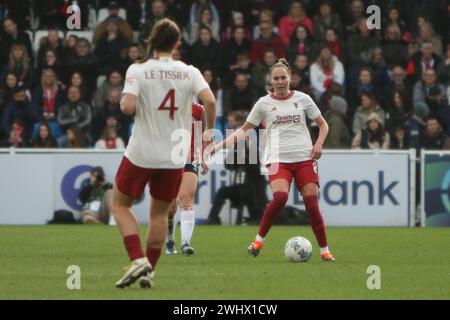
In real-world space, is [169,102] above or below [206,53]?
below

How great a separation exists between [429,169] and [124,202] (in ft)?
43.7

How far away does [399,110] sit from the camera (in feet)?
81.9

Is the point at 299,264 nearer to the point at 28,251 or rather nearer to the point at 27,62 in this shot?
the point at 28,251

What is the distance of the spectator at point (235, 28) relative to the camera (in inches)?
1019

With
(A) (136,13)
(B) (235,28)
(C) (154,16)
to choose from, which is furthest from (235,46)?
(A) (136,13)

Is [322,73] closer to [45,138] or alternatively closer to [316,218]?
[45,138]

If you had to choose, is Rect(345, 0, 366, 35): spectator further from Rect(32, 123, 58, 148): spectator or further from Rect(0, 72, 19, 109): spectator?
Rect(0, 72, 19, 109): spectator

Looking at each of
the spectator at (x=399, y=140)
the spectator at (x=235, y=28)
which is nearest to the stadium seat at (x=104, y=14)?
the spectator at (x=235, y=28)

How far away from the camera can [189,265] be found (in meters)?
13.7

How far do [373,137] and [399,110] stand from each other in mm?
1263

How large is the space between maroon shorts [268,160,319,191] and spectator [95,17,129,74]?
1108 centimetres

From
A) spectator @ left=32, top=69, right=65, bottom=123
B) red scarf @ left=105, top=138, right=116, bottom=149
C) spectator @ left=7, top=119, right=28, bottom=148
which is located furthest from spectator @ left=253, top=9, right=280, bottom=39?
spectator @ left=7, top=119, right=28, bottom=148

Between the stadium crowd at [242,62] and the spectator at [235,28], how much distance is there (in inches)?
1.5
